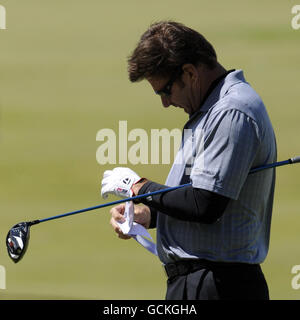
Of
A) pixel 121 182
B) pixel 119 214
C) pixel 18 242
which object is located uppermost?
pixel 121 182

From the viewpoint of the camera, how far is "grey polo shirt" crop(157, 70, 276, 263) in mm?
2496

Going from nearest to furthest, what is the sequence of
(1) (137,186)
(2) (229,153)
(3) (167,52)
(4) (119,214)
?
(2) (229,153)
(3) (167,52)
(1) (137,186)
(4) (119,214)

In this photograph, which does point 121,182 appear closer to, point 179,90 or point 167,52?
point 179,90

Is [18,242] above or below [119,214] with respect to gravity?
below

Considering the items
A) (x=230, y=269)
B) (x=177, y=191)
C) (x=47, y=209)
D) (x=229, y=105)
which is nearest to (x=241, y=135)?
(x=229, y=105)

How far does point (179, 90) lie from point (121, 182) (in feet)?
1.25

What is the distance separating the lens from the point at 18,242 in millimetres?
3055

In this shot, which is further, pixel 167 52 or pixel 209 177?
pixel 167 52

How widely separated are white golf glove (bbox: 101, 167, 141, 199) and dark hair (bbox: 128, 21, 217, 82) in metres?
0.35

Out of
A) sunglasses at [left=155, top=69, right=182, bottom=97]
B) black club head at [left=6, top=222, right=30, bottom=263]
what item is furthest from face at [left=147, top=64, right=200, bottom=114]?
black club head at [left=6, top=222, right=30, bottom=263]

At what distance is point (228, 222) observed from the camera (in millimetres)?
2590

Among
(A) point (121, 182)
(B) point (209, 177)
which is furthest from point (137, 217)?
(B) point (209, 177)

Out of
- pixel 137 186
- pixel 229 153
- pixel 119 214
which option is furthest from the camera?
pixel 119 214

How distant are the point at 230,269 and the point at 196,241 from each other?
138 mm
